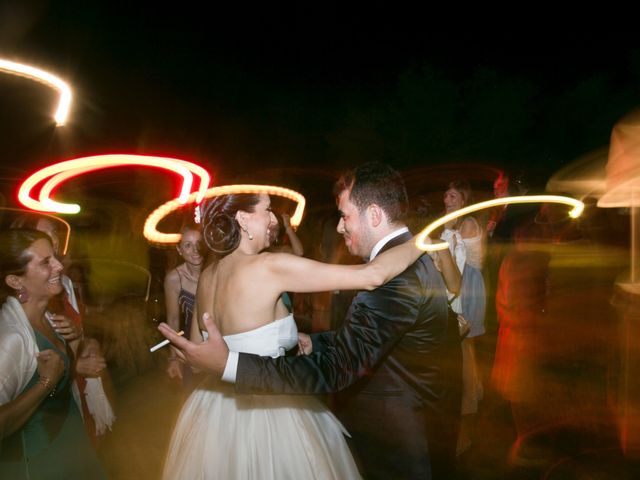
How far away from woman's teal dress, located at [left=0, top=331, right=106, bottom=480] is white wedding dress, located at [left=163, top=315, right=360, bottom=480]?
0.50 metres

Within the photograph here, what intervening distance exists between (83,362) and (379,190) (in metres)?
2.13

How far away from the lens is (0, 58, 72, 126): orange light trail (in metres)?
4.49

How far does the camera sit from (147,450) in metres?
4.76

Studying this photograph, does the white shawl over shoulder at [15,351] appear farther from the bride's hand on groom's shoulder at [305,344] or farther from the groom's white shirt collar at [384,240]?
the groom's white shirt collar at [384,240]

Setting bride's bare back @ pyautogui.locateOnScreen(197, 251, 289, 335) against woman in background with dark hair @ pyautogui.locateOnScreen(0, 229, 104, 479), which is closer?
woman in background with dark hair @ pyautogui.locateOnScreen(0, 229, 104, 479)

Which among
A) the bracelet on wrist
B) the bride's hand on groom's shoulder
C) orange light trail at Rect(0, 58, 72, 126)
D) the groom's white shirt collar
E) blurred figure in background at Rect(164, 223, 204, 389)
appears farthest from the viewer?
blurred figure in background at Rect(164, 223, 204, 389)

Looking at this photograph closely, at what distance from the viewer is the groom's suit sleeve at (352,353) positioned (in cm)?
225

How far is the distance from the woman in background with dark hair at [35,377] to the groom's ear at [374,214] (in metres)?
1.71

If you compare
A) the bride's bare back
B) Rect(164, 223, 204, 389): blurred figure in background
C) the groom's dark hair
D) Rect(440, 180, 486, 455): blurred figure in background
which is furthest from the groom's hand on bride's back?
Rect(440, 180, 486, 455): blurred figure in background

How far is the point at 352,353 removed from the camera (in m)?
2.32

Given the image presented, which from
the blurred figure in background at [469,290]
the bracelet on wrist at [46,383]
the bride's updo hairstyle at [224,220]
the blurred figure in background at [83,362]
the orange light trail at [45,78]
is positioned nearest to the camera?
the bracelet on wrist at [46,383]

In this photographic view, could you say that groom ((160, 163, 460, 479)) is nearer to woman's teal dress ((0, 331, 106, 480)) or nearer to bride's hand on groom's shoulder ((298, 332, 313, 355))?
bride's hand on groom's shoulder ((298, 332, 313, 355))

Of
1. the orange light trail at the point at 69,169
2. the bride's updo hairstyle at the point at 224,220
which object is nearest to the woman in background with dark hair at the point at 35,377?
the bride's updo hairstyle at the point at 224,220

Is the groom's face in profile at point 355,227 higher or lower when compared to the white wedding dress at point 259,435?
higher
